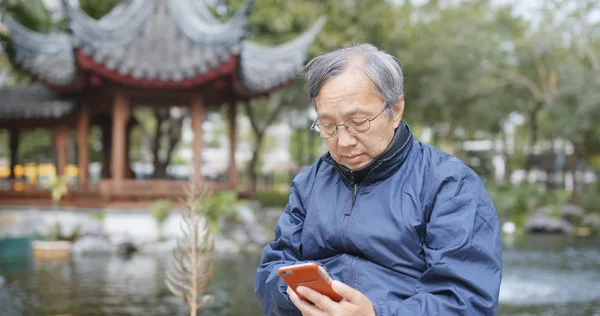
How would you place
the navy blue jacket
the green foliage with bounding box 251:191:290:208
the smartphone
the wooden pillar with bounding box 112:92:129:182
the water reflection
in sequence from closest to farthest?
the smartphone < the navy blue jacket < the water reflection < the wooden pillar with bounding box 112:92:129:182 < the green foliage with bounding box 251:191:290:208

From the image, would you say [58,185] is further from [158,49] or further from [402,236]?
[402,236]

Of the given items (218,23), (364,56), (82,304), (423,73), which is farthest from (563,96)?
(364,56)

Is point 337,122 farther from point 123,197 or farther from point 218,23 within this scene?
point 218,23

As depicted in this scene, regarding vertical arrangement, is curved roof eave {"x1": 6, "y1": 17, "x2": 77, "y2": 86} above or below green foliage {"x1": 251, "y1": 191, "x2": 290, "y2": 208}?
above

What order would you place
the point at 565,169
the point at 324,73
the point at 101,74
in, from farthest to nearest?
the point at 565,169
the point at 101,74
the point at 324,73

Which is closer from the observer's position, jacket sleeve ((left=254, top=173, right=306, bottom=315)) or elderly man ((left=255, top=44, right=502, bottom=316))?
elderly man ((left=255, top=44, right=502, bottom=316))

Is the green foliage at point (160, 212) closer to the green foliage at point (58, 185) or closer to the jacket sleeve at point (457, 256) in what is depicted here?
the green foliage at point (58, 185)

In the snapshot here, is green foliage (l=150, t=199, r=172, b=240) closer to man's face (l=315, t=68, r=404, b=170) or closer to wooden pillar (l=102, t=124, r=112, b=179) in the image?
wooden pillar (l=102, t=124, r=112, b=179)

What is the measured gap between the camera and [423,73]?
24.0 m

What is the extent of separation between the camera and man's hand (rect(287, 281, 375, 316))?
1569 millimetres

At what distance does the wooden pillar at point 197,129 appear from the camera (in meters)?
13.7

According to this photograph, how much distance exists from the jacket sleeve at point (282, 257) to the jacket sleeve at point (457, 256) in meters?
0.28

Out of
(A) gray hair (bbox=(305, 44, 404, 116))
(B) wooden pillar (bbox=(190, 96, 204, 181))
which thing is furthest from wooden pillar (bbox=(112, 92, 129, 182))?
(A) gray hair (bbox=(305, 44, 404, 116))

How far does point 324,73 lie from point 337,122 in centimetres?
14
